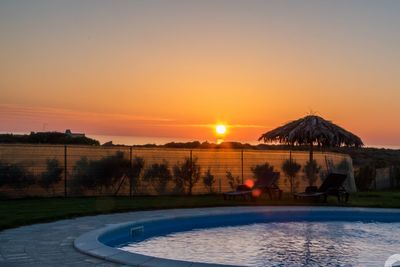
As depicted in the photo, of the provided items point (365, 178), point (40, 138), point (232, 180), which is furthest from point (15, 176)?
point (40, 138)

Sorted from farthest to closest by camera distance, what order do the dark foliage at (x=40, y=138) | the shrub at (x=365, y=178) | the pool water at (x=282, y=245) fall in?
1. the dark foliage at (x=40, y=138)
2. the shrub at (x=365, y=178)
3. the pool water at (x=282, y=245)

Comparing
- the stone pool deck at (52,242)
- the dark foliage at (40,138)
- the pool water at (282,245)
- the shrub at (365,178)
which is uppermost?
the dark foliage at (40,138)

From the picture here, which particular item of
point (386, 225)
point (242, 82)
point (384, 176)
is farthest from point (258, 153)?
point (386, 225)

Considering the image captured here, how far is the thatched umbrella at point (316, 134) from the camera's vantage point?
17.3 m

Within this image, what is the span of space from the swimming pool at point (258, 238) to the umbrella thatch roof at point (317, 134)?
3.89 meters

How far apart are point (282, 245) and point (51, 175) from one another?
993cm

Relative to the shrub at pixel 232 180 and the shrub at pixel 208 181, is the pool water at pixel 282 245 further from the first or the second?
the shrub at pixel 232 180

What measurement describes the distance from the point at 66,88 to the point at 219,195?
22.4ft

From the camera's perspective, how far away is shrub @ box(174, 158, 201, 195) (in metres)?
19.0

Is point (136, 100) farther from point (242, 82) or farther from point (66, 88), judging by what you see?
point (242, 82)

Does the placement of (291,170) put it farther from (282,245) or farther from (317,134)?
(282,245)

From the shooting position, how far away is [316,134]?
56.4 ft

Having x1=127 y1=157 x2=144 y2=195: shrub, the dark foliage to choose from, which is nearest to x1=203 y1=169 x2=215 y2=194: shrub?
x1=127 y1=157 x2=144 y2=195: shrub

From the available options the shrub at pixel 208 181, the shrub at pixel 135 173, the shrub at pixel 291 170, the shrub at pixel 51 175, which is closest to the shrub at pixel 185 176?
the shrub at pixel 208 181
